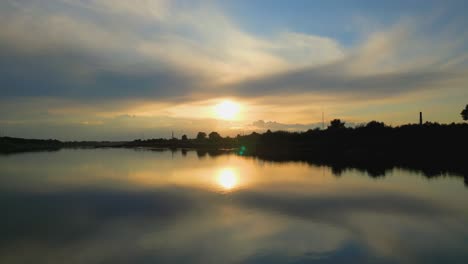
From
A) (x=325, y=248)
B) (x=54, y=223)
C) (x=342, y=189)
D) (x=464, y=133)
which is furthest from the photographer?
(x=464, y=133)

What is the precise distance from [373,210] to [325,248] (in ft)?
19.8

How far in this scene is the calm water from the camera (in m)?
8.94

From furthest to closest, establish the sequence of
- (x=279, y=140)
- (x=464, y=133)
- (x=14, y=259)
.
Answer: (x=279, y=140) → (x=464, y=133) → (x=14, y=259)

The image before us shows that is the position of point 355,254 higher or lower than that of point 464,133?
lower

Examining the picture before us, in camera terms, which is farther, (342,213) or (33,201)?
(33,201)

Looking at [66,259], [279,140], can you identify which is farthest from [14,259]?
[279,140]

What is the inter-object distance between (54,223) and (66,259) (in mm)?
4324

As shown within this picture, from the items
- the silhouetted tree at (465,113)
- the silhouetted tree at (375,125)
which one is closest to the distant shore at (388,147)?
the silhouetted tree at (375,125)

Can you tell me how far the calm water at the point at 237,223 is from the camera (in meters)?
8.94

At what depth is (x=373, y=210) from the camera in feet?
46.6

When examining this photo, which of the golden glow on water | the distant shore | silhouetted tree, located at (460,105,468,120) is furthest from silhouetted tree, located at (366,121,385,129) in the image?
the golden glow on water

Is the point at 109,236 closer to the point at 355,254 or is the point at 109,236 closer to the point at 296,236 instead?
the point at 296,236

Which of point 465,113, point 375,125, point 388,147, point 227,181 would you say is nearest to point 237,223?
point 227,181

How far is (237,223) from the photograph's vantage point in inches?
477
